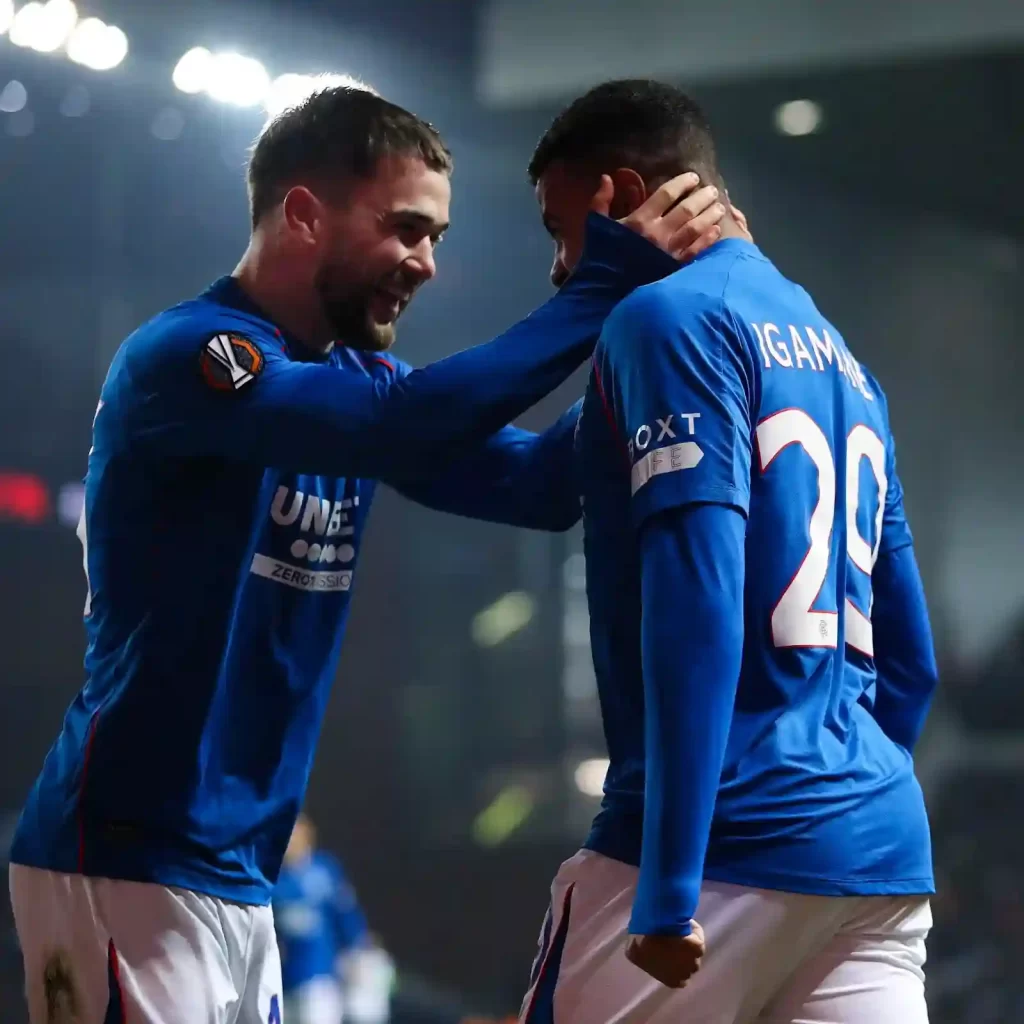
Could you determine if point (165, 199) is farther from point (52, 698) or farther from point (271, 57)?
point (52, 698)

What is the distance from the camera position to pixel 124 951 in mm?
1480

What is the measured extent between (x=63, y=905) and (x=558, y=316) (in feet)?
2.91

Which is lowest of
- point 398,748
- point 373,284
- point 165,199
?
point 398,748

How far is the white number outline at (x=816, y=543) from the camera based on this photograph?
118cm

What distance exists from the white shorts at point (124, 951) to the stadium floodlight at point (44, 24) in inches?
182

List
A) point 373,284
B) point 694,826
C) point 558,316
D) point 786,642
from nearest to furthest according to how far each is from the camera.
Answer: point 694,826, point 786,642, point 558,316, point 373,284

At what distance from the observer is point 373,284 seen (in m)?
1.69

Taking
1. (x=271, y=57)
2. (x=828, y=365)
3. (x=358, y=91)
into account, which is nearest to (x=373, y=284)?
(x=358, y=91)

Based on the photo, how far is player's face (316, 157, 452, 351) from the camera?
5.52 feet

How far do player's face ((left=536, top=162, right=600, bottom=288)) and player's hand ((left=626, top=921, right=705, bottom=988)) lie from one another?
752mm

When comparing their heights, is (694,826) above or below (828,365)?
below

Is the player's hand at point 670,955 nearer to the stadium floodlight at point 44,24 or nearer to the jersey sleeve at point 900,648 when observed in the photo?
the jersey sleeve at point 900,648

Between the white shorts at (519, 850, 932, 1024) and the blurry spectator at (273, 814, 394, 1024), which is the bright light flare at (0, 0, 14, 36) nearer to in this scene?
the blurry spectator at (273, 814, 394, 1024)

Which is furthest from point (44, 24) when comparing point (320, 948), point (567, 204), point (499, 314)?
point (567, 204)
